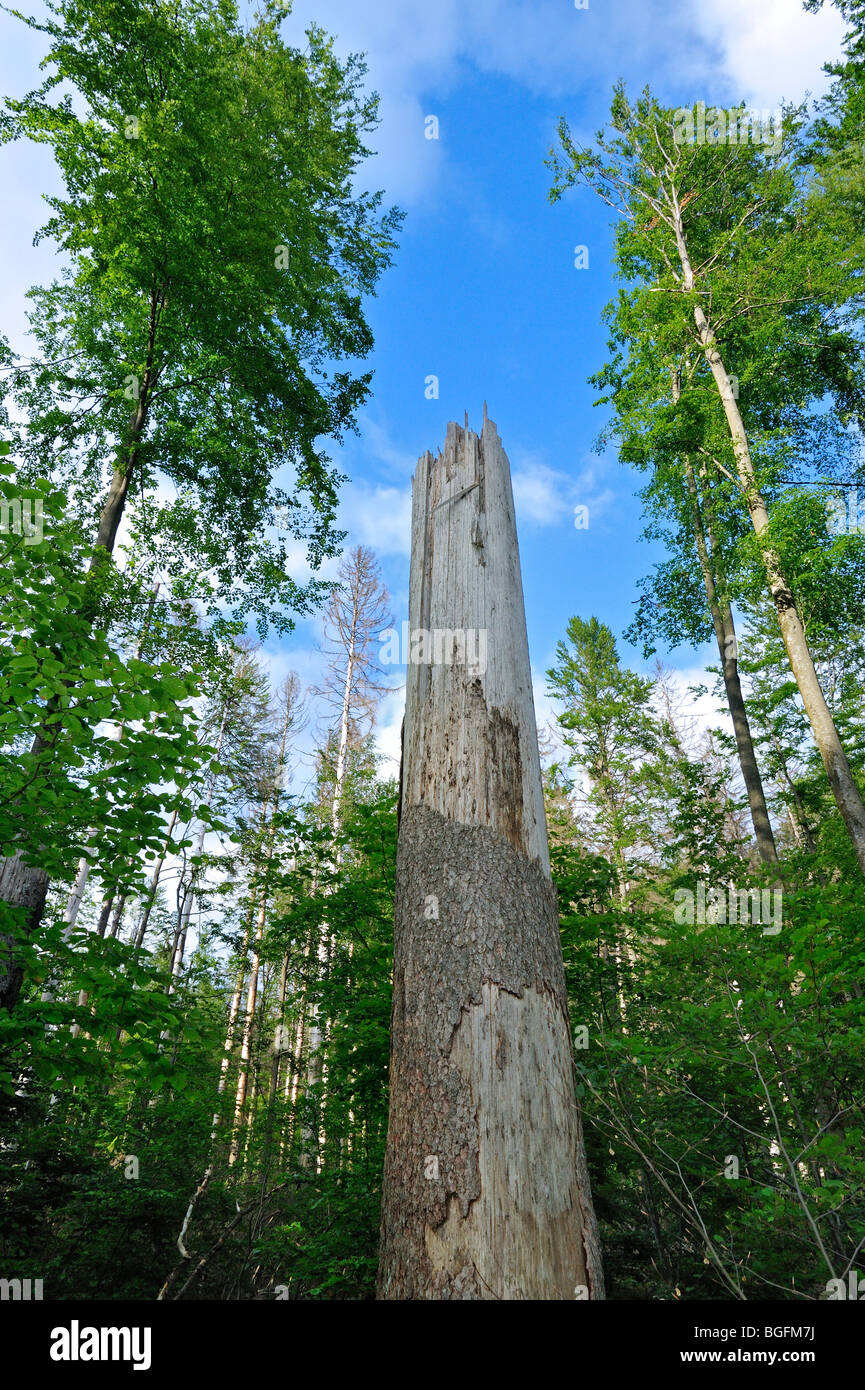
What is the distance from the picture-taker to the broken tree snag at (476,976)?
1928mm

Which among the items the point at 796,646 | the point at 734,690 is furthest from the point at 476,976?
the point at 734,690

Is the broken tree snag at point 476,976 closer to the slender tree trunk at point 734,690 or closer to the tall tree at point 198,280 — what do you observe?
the tall tree at point 198,280

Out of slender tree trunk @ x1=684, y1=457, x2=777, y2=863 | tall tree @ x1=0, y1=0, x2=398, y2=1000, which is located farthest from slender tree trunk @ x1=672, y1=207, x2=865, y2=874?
tall tree @ x1=0, y1=0, x2=398, y2=1000

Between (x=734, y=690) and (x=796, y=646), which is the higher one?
(x=734, y=690)

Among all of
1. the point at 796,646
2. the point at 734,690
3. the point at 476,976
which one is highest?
the point at 734,690

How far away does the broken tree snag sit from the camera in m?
1.93

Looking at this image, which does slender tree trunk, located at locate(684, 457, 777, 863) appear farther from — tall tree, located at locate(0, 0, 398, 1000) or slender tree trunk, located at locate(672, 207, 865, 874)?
tall tree, located at locate(0, 0, 398, 1000)

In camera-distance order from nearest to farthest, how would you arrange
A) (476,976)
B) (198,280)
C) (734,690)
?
(476,976)
(198,280)
(734,690)

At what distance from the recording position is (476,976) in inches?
90.2

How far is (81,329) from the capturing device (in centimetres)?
947

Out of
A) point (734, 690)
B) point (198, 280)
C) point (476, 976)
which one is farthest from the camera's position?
point (734, 690)

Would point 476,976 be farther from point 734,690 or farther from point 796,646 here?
point 734,690

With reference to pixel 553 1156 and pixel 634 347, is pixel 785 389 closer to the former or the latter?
pixel 634 347

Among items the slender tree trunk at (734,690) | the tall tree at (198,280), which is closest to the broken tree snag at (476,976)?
the tall tree at (198,280)
